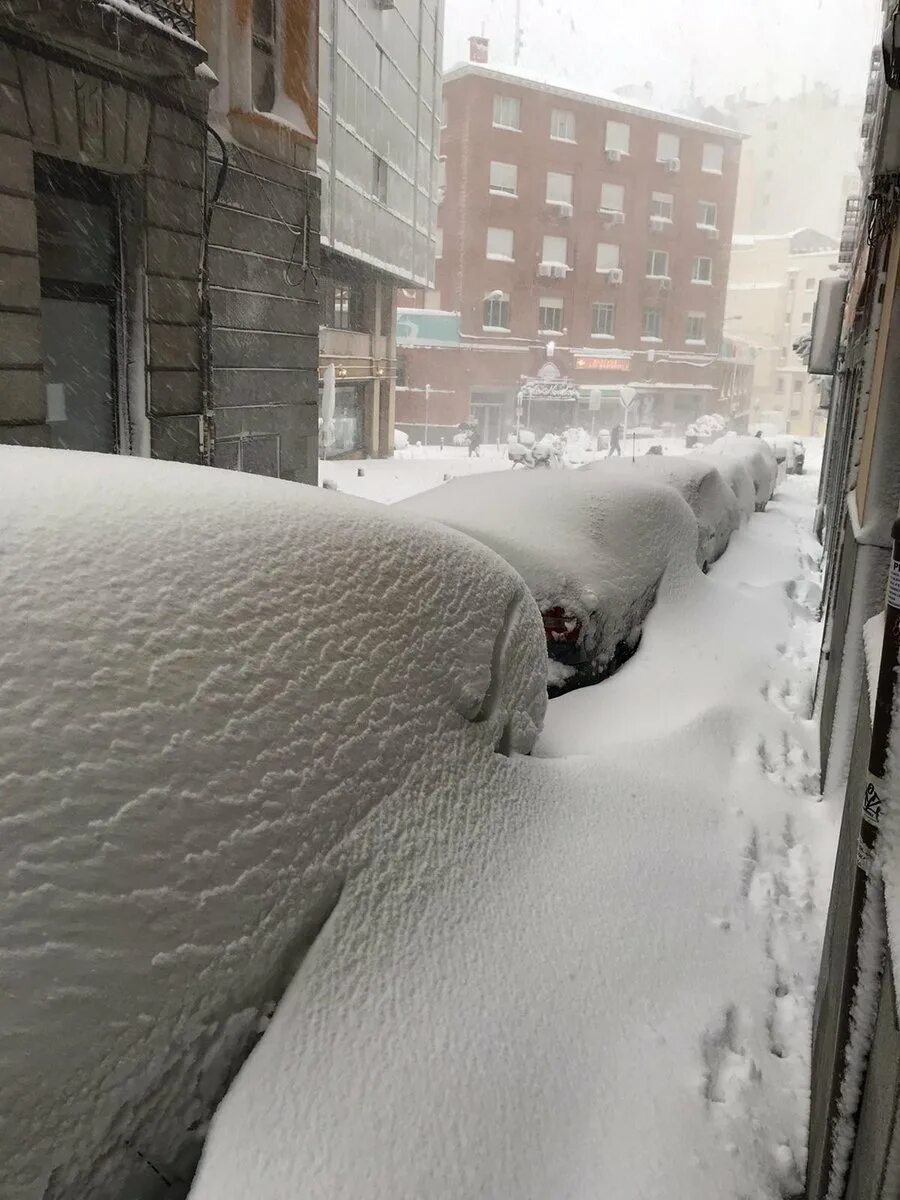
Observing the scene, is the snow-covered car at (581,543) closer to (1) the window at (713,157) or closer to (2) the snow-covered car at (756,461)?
(2) the snow-covered car at (756,461)

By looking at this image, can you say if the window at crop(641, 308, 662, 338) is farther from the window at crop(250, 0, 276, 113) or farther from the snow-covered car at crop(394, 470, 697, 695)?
the snow-covered car at crop(394, 470, 697, 695)

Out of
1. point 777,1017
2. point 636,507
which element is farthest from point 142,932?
point 636,507

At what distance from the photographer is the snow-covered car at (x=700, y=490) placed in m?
8.12

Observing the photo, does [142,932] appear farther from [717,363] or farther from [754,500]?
[717,363]

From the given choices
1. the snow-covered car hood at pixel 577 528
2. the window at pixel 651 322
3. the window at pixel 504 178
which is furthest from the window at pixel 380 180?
the window at pixel 651 322

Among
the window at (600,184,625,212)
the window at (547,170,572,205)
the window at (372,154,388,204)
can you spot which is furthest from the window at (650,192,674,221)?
the window at (372,154,388,204)

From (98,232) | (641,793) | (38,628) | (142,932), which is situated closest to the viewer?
(142,932)

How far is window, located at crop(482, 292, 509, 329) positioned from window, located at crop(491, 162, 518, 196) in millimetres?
4852

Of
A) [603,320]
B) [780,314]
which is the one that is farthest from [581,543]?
[780,314]

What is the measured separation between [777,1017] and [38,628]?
2.21 m

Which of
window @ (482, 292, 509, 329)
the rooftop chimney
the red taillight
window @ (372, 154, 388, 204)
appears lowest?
the red taillight

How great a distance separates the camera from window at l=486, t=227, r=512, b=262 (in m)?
42.5

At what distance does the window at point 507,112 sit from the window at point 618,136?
18.8 feet

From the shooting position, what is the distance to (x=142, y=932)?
1479mm
